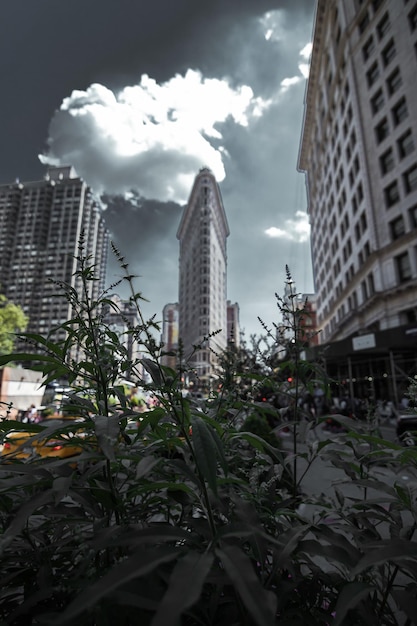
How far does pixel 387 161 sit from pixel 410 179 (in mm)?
3929

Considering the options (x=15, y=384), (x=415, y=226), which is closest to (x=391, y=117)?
(x=415, y=226)

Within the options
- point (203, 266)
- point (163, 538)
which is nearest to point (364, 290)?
point (163, 538)

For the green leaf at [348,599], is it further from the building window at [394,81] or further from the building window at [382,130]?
the building window at [394,81]

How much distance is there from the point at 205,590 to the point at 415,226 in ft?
99.6

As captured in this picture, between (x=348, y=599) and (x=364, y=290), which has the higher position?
(x=364, y=290)

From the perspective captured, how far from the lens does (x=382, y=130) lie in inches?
1195

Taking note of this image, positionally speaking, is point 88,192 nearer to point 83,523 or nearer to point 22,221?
point 22,221

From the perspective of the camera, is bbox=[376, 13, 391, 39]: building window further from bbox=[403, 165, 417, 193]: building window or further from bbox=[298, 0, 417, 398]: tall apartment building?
bbox=[403, 165, 417, 193]: building window

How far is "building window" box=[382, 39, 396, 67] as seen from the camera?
29.2 metres

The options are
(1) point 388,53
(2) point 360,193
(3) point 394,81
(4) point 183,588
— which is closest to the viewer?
(4) point 183,588

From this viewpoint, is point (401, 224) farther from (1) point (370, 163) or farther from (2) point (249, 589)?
(2) point (249, 589)

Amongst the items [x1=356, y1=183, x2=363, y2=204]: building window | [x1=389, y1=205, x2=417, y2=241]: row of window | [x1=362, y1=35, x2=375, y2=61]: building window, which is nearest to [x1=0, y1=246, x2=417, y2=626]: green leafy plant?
[x1=389, y1=205, x2=417, y2=241]: row of window

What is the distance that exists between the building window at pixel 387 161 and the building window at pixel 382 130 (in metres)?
1.63

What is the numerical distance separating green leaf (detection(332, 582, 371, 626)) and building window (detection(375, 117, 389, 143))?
36.5 m
